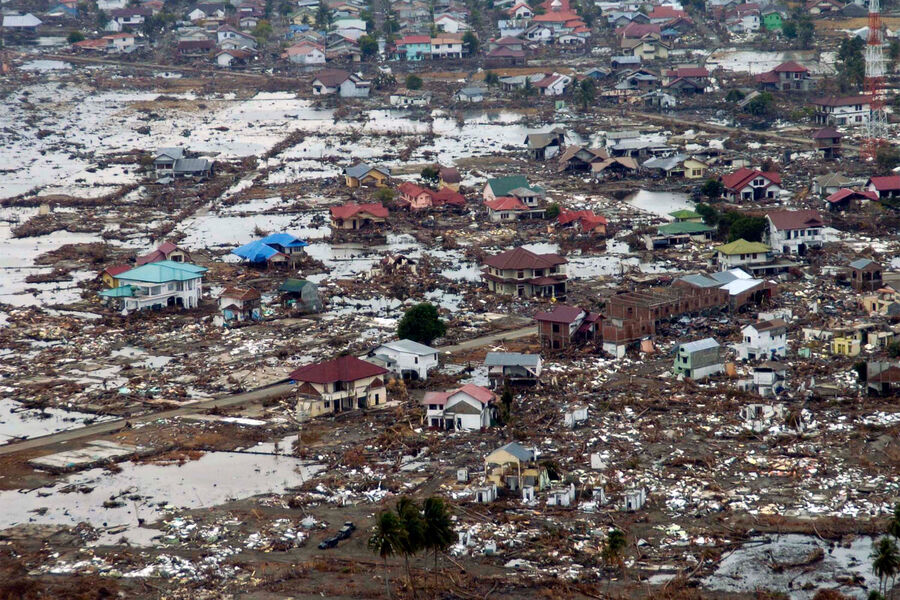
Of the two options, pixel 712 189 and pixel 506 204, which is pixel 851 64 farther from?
pixel 506 204

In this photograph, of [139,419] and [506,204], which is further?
[506,204]

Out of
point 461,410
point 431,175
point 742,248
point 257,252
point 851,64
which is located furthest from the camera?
point 851,64

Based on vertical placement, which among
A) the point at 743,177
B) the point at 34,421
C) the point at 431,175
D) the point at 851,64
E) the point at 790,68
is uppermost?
the point at 851,64

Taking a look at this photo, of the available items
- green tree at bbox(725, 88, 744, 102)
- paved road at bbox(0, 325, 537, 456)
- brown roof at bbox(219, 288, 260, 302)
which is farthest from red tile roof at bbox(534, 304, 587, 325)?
green tree at bbox(725, 88, 744, 102)

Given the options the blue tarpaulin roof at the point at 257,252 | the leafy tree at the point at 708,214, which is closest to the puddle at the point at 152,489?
the blue tarpaulin roof at the point at 257,252

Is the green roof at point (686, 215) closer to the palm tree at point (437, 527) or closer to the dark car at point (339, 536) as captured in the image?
the dark car at point (339, 536)

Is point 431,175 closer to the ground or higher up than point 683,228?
higher up

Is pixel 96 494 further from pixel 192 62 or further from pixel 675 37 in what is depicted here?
pixel 675 37

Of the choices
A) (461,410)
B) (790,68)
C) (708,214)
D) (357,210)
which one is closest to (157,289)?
(357,210)
